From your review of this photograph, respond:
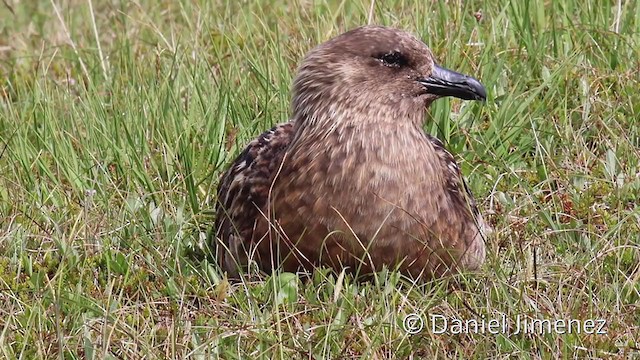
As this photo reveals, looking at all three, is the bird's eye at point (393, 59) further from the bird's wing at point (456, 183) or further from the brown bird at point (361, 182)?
the bird's wing at point (456, 183)

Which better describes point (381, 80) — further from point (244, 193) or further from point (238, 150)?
point (238, 150)

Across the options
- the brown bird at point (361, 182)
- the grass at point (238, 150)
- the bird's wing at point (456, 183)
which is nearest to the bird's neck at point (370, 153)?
the brown bird at point (361, 182)

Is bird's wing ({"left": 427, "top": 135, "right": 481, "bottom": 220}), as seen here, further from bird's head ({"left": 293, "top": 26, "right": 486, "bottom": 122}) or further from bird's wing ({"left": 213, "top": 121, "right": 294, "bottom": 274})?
bird's wing ({"left": 213, "top": 121, "right": 294, "bottom": 274})

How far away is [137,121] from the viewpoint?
17.8ft

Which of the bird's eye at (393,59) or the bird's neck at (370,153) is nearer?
the bird's neck at (370,153)

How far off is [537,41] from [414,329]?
2.09 meters

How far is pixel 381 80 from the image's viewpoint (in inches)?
183

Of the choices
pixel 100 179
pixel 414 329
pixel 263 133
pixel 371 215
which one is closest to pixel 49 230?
pixel 100 179

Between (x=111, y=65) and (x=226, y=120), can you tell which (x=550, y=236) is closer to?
(x=226, y=120)

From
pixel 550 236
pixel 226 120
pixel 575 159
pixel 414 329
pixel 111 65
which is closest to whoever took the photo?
pixel 414 329

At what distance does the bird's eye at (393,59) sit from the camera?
4.68m

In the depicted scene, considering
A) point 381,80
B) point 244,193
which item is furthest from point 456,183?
point 244,193

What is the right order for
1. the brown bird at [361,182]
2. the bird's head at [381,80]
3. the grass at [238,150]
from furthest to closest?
1. the bird's head at [381,80]
2. the brown bird at [361,182]
3. the grass at [238,150]

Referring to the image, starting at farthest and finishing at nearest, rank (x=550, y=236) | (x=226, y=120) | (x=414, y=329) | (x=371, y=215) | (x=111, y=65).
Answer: (x=111, y=65) < (x=226, y=120) < (x=550, y=236) < (x=371, y=215) < (x=414, y=329)
